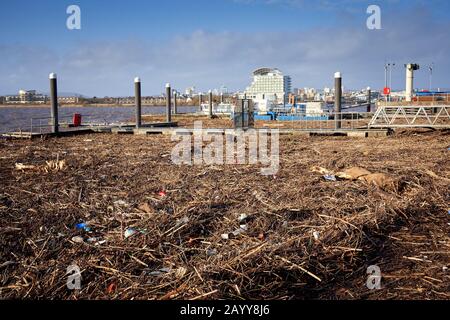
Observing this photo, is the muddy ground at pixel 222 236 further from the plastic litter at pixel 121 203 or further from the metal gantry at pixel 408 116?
the metal gantry at pixel 408 116

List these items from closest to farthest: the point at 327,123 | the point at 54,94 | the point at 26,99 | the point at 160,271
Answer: the point at 160,271, the point at 54,94, the point at 327,123, the point at 26,99

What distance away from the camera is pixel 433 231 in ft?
15.4

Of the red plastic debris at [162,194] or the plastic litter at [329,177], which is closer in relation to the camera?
the red plastic debris at [162,194]

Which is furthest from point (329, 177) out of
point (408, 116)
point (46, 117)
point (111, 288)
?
point (46, 117)

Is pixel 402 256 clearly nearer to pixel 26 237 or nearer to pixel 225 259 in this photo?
pixel 225 259

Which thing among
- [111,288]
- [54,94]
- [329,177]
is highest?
[54,94]

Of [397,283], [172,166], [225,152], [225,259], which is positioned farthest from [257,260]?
[225,152]

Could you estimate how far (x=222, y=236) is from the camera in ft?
15.0

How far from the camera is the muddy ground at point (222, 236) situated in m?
3.49

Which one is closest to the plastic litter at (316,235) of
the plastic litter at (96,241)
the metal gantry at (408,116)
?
the plastic litter at (96,241)

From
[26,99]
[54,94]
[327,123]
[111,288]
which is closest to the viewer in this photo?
[111,288]

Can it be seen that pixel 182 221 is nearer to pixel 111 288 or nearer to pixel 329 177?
pixel 111 288

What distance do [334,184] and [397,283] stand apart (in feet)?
11.1

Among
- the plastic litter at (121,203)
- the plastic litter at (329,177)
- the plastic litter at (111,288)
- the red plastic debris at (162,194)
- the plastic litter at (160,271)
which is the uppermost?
the plastic litter at (329,177)
